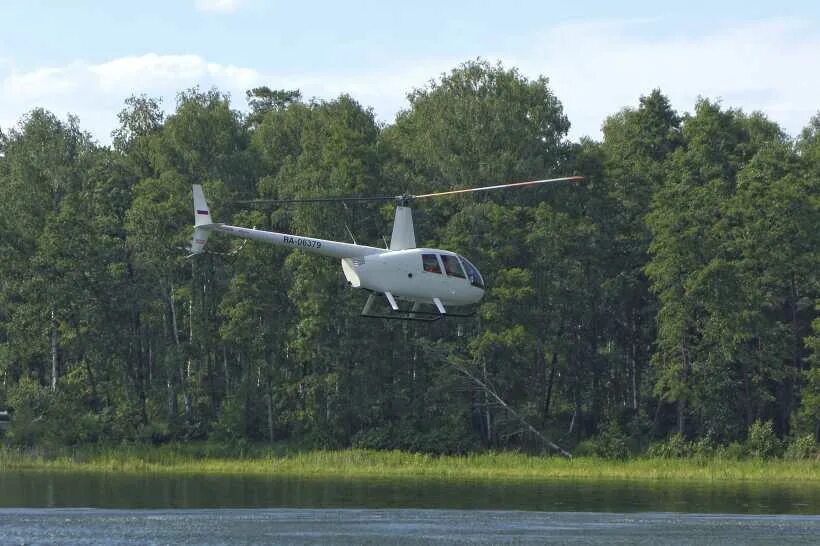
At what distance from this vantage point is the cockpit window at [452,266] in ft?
165

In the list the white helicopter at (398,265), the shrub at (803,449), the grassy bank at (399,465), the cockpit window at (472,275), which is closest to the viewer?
the white helicopter at (398,265)

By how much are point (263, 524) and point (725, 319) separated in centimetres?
2496

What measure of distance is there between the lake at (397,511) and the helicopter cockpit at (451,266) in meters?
7.16

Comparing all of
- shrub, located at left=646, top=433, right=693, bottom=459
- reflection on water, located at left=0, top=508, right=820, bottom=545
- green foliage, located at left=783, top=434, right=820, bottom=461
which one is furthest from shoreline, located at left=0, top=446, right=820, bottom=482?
reflection on water, located at left=0, top=508, right=820, bottom=545

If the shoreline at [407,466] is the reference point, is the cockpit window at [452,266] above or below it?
above

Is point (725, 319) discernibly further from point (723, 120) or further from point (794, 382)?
point (723, 120)

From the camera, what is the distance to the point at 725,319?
211ft

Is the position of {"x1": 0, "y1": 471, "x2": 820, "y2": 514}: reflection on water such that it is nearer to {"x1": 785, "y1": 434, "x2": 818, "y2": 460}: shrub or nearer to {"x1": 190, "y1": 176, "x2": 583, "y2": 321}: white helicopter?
{"x1": 785, "y1": 434, "x2": 818, "y2": 460}: shrub

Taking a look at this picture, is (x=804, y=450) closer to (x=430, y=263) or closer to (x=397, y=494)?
(x=397, y=494)

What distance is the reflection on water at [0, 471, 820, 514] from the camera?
51062 millimetres

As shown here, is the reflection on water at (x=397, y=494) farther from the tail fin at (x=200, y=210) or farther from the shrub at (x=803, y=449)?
the tail fin at (x=200, y=210)

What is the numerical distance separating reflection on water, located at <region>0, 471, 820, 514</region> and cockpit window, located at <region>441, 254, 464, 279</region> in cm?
727

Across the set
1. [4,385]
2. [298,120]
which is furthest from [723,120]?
[4,385]

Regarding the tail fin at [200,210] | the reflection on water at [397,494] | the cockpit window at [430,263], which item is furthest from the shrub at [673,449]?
the tail fin at [200,210]
